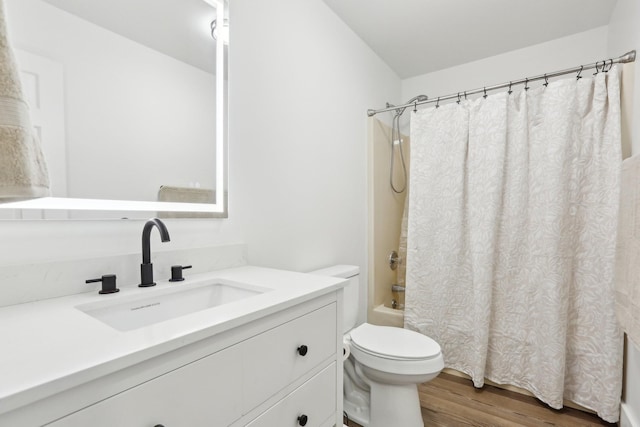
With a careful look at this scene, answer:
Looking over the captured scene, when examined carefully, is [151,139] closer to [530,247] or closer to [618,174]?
[530,247]

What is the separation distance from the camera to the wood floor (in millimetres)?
1633

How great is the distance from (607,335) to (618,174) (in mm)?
849

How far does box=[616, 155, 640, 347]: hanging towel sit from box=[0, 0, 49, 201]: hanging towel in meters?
1.68

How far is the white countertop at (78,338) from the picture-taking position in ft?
1.44

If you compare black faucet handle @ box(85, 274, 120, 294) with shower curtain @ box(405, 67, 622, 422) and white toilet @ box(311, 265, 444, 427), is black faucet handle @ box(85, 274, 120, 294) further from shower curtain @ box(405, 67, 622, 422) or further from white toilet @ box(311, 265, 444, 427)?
shower curtain @ box(405, 67, 622, 422)

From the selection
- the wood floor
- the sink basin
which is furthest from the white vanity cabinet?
the wood floor

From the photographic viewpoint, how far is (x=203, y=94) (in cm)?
124

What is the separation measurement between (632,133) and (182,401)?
229 cm

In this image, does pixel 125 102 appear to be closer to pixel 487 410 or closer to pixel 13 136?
pixel 13 136

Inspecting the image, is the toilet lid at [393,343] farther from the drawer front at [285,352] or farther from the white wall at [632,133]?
the white wall at [632,133]

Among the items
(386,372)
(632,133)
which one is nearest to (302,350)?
(386,372)

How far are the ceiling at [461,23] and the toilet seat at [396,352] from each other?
1.96 m

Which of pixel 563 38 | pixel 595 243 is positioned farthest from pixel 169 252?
pixel 563 38

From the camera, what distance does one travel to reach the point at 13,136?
1.55ft
